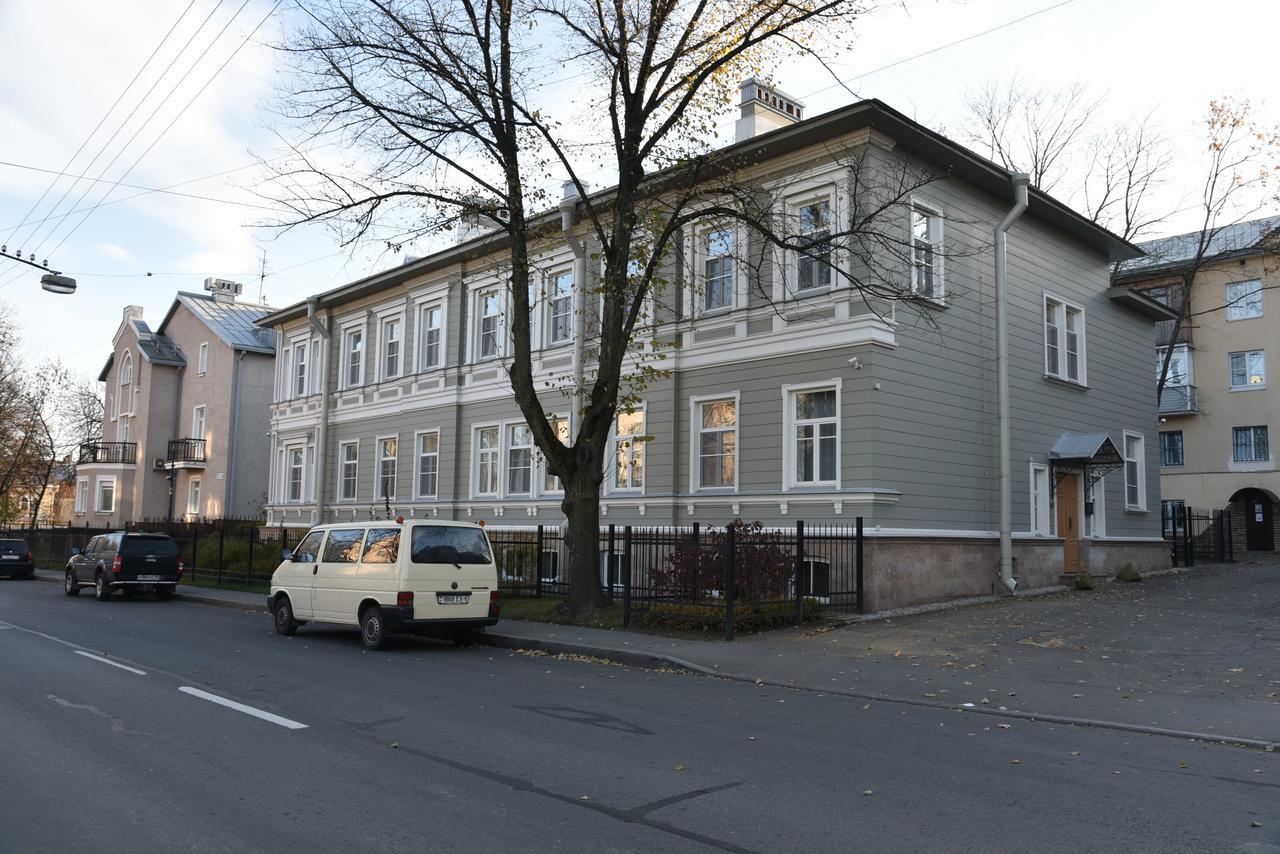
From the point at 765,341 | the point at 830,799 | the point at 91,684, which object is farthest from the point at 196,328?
the point at 830,799

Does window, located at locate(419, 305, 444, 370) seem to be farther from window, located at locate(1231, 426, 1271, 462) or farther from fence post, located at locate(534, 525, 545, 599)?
window, located at locate(1231, 426, 1271, 462)

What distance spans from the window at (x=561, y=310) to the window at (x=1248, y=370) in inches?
1104

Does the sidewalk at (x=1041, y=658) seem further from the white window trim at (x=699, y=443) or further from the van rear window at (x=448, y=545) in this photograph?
the white window trim at (x=699, y=443)

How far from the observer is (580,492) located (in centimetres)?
1650

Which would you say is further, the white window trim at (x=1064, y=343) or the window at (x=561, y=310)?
the window at (x=561, y=310)

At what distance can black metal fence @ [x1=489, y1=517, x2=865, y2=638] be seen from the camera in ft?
48.5

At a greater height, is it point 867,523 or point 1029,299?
point 1029,299

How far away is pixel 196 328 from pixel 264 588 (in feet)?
84.7

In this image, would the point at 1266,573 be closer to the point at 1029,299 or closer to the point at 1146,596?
the point at 1146,596

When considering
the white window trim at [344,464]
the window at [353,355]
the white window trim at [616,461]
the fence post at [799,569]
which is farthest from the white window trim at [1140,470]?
the window at [353,355]

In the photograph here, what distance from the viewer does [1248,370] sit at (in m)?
37.8

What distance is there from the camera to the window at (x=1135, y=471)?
2550cm

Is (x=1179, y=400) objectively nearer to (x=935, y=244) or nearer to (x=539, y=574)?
(x=935, y=244)

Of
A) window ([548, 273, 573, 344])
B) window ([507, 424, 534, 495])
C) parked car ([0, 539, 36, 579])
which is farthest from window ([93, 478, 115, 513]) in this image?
window ([548, 273, 573, 344])
